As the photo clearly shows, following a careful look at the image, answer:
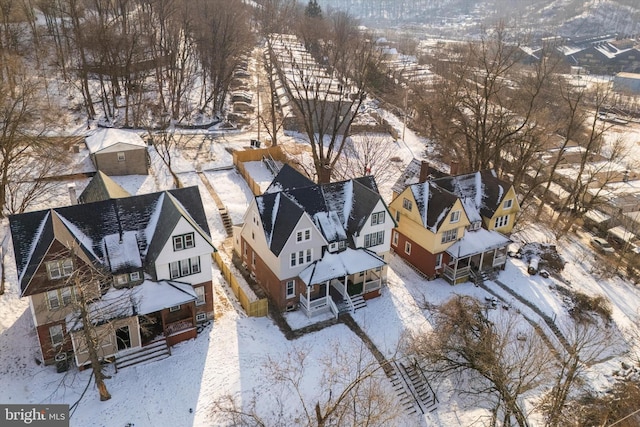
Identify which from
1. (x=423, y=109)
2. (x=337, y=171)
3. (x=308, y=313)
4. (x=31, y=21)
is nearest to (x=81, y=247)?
(x=308, y=313)

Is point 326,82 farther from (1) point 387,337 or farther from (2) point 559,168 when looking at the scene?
(1) point 387,337

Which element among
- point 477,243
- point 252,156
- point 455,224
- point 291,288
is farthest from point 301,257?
point 252,156

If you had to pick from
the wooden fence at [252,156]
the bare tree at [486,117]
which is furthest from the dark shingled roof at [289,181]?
the bare tree at [486,117]

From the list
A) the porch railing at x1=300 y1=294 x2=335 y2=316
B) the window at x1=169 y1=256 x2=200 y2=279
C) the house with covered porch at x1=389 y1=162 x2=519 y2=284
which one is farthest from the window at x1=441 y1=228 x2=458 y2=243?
the window at x1=169 y1=256 x2=200 y2=279

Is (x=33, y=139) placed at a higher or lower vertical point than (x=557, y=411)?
higher

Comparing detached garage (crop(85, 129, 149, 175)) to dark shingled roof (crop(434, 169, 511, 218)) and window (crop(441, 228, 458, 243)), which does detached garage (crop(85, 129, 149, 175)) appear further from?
window (crop(441, 228, 458, 243))

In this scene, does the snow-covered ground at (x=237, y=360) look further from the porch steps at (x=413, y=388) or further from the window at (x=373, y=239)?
the window at (x=373, y=239)
